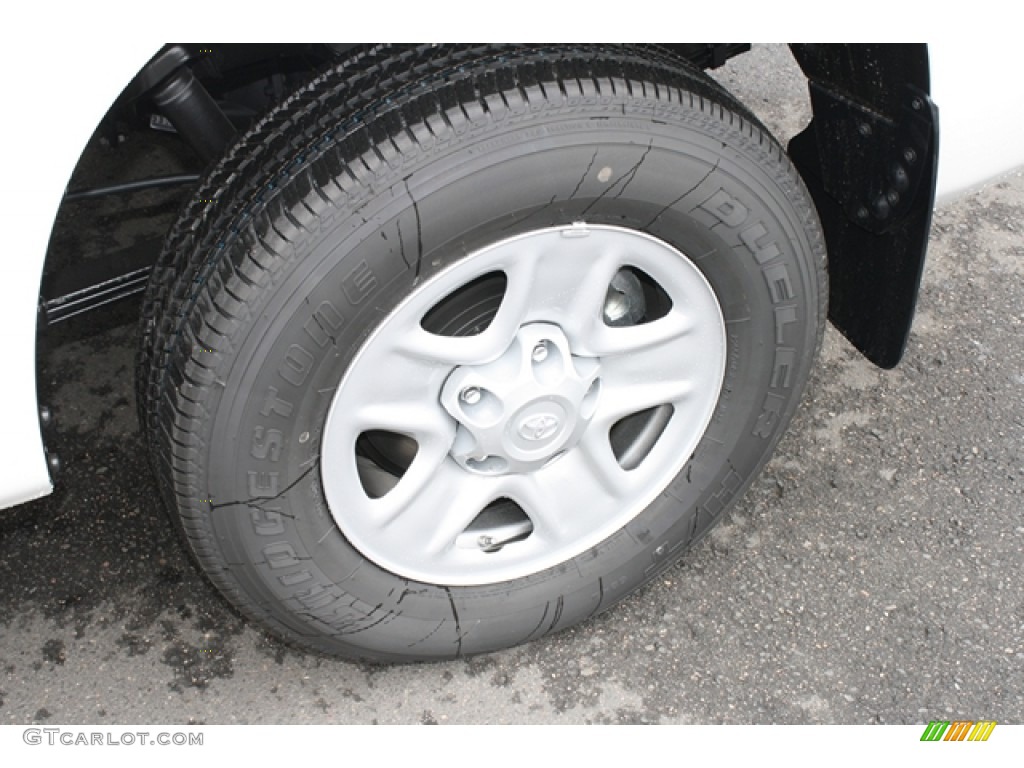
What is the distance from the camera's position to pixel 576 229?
1559 millimetres

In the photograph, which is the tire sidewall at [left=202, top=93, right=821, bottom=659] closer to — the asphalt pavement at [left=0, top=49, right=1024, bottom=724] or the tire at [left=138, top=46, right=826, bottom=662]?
the tire at [left=138, top=46, right=826, bottom=662]

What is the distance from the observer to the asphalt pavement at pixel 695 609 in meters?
1.97

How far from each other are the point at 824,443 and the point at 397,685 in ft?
3.63

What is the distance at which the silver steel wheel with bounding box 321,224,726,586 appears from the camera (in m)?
1.60

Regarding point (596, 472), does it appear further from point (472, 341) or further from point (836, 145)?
point (836, 145)

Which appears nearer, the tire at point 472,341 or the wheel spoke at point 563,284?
the tire at point 472,341

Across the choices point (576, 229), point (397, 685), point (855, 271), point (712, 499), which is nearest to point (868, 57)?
point (855, 271)

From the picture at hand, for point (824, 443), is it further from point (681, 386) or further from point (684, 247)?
point (684, 247)
